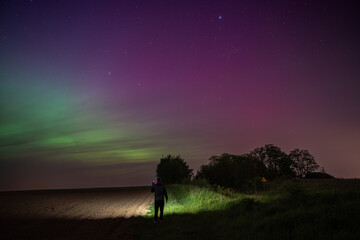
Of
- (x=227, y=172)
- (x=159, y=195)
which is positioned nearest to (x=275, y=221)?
(x=159, y=195)

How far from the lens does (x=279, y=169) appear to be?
101 m

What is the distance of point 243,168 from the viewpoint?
86.3 m

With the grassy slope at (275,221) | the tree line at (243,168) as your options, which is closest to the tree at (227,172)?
the tree line at (243,168)

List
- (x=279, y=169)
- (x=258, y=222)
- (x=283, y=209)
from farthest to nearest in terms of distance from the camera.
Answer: (x=279, y=169), (x=283, y=209), (x=258, y=222)

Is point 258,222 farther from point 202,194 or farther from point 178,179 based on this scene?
A: point 178,179

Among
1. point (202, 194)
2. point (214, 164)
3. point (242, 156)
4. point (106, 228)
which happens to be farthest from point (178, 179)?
point (106, 228)

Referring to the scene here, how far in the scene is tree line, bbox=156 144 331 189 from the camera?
82.2m

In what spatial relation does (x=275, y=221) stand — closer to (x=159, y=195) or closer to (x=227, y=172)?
(x=159, y=195)

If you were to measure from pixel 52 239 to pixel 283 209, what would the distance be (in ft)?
35.8

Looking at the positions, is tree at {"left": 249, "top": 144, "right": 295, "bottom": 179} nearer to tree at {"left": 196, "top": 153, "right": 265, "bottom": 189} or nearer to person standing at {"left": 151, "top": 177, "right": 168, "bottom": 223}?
tree at {"left": 196, "top": 153, "right": 265, "bottom": 189}

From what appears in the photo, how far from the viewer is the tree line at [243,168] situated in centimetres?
8225

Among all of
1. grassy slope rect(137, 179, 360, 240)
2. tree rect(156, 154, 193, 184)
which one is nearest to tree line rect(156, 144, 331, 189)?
tree rect(156, 154, 193, 184)

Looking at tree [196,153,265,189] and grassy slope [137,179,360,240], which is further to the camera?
tree [196,153,265,189]

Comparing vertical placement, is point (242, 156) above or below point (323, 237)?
above
